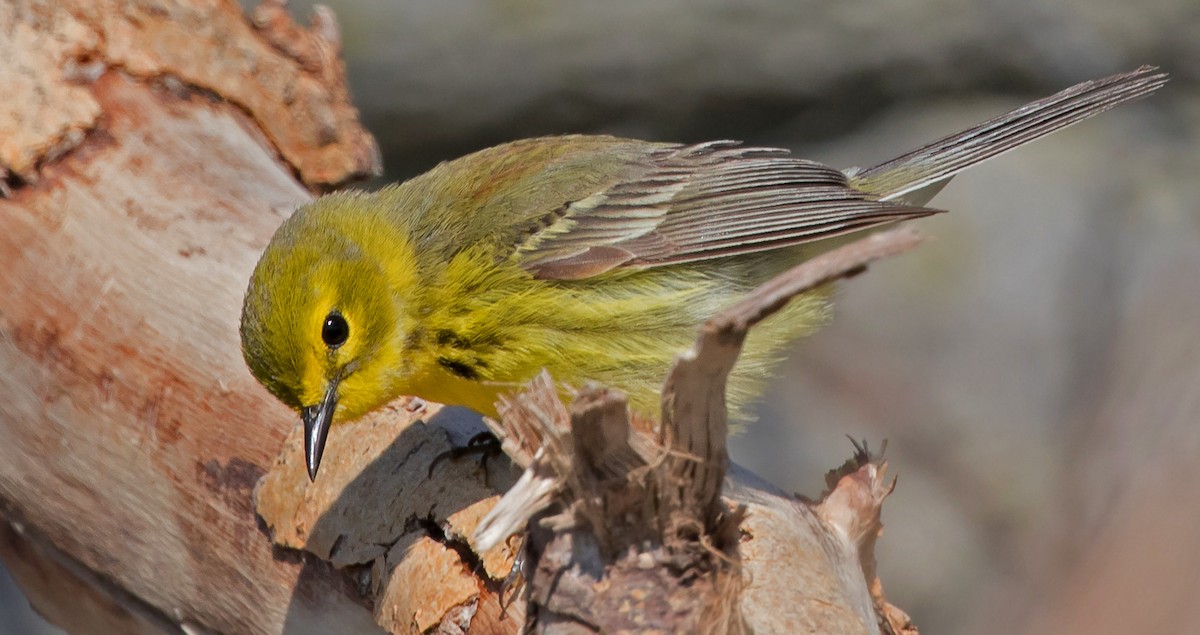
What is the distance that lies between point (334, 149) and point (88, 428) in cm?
149

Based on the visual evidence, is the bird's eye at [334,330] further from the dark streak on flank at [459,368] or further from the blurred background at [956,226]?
the blurred background at [956,226]

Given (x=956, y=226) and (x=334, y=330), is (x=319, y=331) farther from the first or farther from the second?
(x=956, y=226)

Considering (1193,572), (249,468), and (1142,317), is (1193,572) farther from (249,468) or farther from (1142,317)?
(249,468)

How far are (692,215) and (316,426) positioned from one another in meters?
1.45

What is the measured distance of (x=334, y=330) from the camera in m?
3.38

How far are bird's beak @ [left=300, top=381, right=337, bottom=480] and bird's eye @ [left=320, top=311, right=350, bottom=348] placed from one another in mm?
117

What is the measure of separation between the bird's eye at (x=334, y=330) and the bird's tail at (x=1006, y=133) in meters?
1.95

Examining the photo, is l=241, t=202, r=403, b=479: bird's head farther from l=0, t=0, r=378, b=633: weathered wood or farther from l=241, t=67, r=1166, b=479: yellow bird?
l=0, t=0, r=378, b=633: weathered wood

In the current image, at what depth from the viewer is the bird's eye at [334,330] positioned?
3357 millimetres

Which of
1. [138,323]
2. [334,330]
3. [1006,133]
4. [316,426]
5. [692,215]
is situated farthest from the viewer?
[1006,133]

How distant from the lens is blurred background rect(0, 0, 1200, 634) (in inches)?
267

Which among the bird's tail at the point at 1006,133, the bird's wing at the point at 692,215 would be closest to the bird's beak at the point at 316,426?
the bird's wing at the point at 692,215

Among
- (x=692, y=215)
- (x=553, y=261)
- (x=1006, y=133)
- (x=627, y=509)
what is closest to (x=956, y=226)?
(x=1006, y=133)

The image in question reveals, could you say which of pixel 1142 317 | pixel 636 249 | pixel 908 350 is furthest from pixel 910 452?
pixel 636 249
